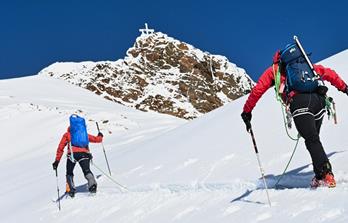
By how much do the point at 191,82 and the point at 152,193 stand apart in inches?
3664

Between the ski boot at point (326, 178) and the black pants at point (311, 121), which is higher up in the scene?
the black pants at point (311, 121)

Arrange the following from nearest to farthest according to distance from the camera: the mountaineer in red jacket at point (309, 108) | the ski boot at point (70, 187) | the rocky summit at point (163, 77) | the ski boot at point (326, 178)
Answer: the ski boot at point (326, 178)
the mountaineer in red jacket at point (309, 108)
the ski boot at point (70, 187)
the rocky summit at point (163, 77)

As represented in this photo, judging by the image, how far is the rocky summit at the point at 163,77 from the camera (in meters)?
84.6

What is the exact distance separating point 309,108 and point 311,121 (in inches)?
5.9

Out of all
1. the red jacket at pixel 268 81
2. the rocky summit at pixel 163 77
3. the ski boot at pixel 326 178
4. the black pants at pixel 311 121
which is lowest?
the ski boot at pixel 326 178

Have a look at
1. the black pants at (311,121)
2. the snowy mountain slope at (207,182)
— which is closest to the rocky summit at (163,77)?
the snowy mountain slope at (207,182)

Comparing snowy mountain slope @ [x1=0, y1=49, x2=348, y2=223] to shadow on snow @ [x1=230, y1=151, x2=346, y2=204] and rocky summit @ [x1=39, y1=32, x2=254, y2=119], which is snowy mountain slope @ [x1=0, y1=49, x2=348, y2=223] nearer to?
shadow on snow @ [x1=230, y1=151, x2=346, y2=204]

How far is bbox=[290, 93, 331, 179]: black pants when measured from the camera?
5.87 metres

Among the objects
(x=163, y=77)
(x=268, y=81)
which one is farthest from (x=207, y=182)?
(x=163, y=77)

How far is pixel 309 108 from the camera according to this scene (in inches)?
235

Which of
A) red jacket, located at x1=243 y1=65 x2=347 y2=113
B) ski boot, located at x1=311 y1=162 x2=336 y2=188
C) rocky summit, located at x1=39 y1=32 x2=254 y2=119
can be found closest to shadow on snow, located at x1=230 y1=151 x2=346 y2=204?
ski boot, located at x1=311 y1=162 x2=336 y2=188

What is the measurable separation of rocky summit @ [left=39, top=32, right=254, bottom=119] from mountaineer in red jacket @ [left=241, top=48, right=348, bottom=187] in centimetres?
7197

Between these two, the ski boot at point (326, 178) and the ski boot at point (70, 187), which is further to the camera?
the ski boot at point (70, 187)

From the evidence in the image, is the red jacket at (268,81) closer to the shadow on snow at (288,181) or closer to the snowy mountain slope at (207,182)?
the snowy mountain slope at (207,182)
